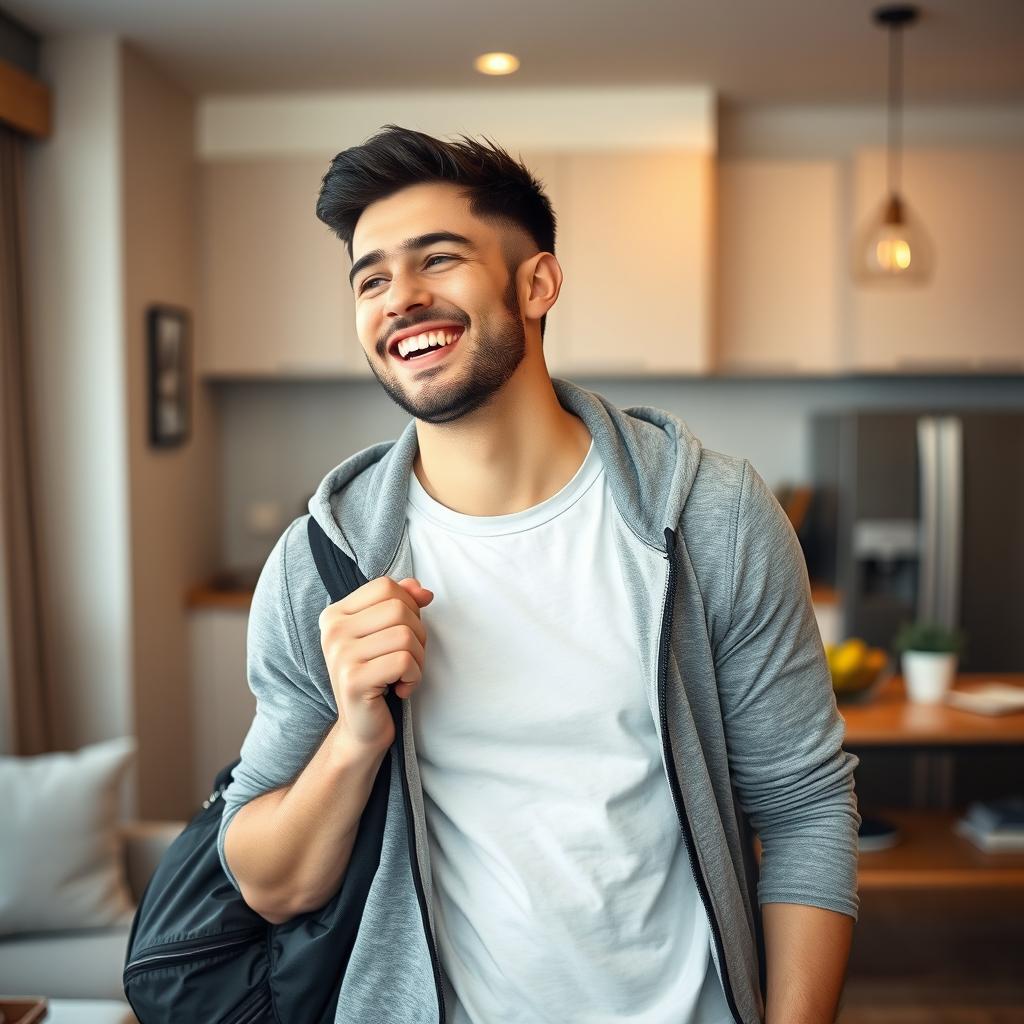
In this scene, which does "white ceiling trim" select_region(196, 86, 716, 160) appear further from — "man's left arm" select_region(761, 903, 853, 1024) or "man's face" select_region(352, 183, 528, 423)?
"man's left arm" select_region(761, 903, 853, 1024)

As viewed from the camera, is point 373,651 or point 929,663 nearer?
point 373,651

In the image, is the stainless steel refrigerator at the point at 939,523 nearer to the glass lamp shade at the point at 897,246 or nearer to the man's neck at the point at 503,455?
the glass lamp shade at the point at 897,246

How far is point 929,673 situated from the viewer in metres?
3.05

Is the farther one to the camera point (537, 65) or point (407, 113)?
point (407, 113)

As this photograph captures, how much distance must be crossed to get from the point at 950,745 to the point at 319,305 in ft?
8.74

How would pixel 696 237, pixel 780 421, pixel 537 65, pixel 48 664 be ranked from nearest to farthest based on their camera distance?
1. pixel 48 664
2. pixel 537 65
3. pixel 696 237
4. pixel 780 421

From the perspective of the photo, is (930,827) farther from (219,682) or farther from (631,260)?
(219,682)

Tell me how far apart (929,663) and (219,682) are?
7.94ft

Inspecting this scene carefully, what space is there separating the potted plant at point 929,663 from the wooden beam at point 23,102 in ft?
9.53

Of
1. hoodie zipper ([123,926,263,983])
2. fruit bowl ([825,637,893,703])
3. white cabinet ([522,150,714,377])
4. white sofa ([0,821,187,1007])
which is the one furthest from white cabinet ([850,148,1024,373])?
hoodie zipper ([123,926,263,983])

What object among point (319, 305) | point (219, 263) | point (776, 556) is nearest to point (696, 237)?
point (319, 305)

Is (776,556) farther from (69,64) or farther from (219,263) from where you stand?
(219,263)

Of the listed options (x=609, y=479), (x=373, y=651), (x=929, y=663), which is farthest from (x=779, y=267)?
(x=373, y=651)

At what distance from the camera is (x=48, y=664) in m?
3.63
